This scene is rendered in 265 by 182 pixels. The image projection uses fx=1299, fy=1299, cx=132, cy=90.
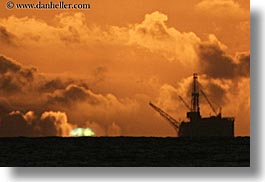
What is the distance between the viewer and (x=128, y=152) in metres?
16.4

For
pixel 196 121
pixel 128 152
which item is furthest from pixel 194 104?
pixel 128 152

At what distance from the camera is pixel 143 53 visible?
15.7 meters

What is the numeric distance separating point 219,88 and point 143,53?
1.01 meters

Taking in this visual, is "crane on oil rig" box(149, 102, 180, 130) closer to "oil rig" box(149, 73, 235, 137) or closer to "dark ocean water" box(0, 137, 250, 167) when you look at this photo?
"oil rig" box(149, 73, 235, 137)

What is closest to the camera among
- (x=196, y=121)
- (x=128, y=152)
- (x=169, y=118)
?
(x=169, y=118)

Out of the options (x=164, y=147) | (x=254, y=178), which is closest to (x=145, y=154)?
(x=164, y=147)

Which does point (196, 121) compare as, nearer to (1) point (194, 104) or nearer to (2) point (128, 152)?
(1) point (194, 104)

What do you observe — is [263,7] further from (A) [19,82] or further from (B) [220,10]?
(A) [19,82]

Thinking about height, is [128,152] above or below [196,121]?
below

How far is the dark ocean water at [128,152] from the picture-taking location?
51.0 ft

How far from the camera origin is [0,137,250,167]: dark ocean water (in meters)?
15.6

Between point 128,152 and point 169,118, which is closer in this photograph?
point 169,118

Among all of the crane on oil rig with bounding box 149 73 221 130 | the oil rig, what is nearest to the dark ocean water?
the oil rig

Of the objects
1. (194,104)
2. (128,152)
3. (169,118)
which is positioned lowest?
(128,152)
